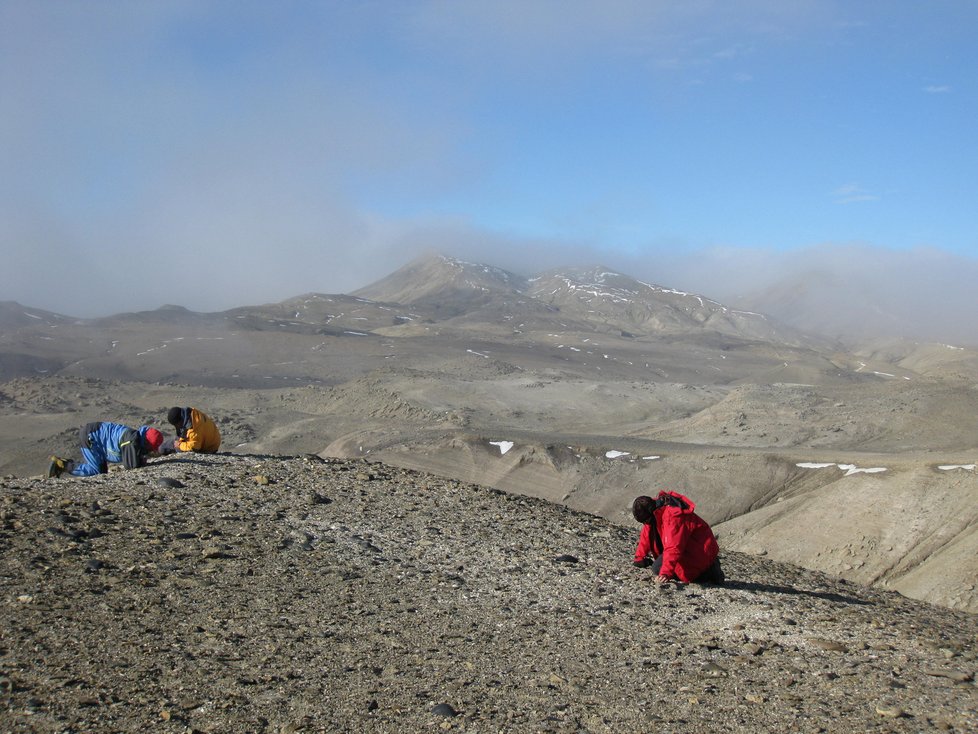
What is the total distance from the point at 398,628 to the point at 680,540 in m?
2.89

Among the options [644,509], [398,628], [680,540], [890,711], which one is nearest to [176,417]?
[398,628]

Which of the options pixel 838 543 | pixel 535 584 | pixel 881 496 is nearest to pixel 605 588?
pixel 535 584

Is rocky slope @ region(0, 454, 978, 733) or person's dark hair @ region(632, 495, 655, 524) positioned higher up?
person's dark hair @ region(632, 495, 655, 524)

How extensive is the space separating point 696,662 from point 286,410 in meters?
47.1

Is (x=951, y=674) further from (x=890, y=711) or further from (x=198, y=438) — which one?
(x=198, y=438)

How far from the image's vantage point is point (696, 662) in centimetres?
650

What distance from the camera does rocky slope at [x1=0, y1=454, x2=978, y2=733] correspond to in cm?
548

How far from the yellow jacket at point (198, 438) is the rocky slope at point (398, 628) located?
4.13 feet

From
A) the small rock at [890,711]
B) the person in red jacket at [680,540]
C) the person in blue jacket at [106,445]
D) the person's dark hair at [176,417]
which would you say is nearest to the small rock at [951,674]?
the small rock at [890,711]

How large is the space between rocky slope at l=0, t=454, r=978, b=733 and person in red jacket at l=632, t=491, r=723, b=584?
19 cm

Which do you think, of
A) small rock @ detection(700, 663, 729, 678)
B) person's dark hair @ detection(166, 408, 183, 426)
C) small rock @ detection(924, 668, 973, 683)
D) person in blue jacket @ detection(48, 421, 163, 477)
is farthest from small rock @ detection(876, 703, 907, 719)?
person's dark hair @ detection(166, 408, 183, 426)

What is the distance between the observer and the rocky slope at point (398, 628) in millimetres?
5480

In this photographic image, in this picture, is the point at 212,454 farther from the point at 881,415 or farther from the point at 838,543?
the point at 881,415

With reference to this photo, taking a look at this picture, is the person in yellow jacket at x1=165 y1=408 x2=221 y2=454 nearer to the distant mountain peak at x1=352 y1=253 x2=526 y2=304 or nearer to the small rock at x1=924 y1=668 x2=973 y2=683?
the small rock at x1=924 y1=668 x2=973 y2=683
